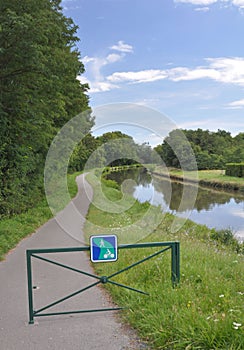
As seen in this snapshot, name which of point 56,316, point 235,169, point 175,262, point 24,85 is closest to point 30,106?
point 24,85

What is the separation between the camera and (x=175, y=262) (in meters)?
5.16

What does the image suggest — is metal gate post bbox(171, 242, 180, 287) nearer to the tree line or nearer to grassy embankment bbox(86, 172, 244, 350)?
grassy embankment bbox(86, 172, 244, 350)

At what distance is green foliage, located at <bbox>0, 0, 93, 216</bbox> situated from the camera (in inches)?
394

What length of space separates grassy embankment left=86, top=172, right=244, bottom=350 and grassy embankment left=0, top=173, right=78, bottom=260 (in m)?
2.96

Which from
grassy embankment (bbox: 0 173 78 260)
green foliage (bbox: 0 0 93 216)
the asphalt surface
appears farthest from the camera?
green foliage (bbox: 0 0 93 216)

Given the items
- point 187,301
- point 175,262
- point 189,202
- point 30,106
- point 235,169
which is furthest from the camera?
point 235,169

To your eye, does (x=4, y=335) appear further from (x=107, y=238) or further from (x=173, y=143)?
(x=173, y=143)

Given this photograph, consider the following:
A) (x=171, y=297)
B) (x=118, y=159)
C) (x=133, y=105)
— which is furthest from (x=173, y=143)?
(x=171, y=297)

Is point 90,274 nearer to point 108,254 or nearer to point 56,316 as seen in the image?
point 108,254

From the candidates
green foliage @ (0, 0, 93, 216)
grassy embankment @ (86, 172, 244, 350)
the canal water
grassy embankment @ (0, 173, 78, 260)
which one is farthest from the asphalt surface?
the canal water

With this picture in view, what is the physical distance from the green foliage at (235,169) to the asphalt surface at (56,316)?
125 feet

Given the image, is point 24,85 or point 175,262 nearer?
point 175,262

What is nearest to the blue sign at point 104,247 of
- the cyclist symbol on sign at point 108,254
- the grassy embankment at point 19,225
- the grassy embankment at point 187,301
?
the cyclist symbol on sign at point 108,254

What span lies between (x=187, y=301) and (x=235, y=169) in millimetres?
42005
